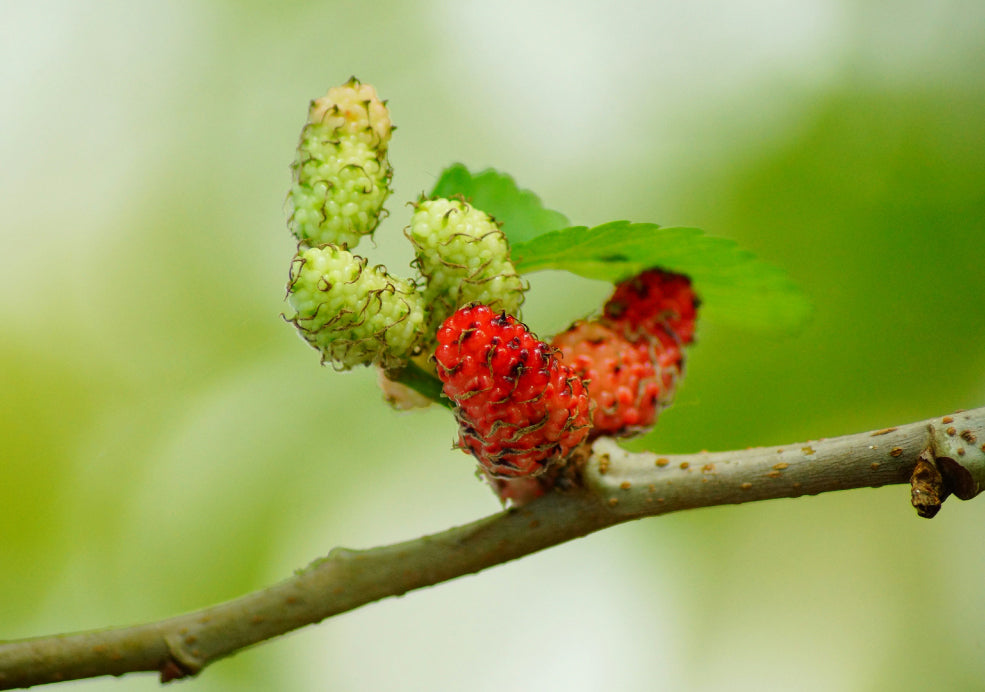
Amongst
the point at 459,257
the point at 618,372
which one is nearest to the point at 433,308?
the point at 459,257

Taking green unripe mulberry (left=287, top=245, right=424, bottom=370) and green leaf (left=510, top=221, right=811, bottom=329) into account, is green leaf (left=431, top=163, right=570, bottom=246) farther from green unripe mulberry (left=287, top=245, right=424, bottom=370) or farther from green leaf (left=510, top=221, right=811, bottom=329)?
green unripe mulberry (left=287, top=245, right=424, bottom=370)

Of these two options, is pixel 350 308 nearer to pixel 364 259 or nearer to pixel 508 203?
pixel 364 259

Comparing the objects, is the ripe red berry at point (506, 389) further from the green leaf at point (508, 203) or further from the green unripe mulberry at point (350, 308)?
the green leaf at point (508, 203)

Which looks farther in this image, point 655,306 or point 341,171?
point 655,306

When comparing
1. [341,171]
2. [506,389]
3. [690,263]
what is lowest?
[506,389]

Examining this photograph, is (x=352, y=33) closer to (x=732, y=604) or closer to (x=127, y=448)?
(x=127, y=448)

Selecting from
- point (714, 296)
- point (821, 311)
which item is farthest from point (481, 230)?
point (821, 311)
